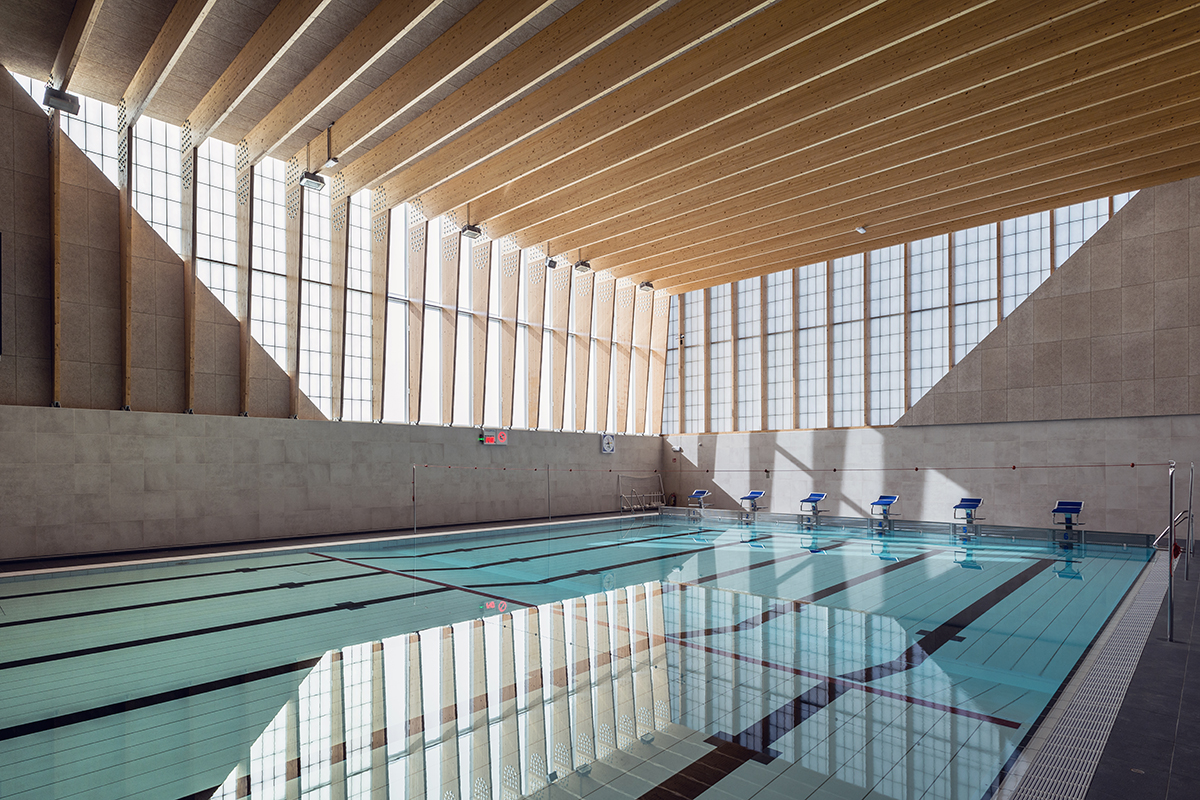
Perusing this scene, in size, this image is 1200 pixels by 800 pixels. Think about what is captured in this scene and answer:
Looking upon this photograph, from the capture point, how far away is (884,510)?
16.3m

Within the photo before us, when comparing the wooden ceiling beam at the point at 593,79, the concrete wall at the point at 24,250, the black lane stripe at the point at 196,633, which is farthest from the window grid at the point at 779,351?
the concrete wall at the point at 24,250

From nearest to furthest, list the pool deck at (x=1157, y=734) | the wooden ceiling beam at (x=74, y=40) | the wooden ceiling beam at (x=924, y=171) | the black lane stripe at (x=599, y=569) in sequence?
the pool deck at (x=1157, y=734)
the wooden ceiling beam at (x=74, y=40)
the black lane stripe at (x=599, y=569)
the wooden ceiling beam at (x=924, y=171)

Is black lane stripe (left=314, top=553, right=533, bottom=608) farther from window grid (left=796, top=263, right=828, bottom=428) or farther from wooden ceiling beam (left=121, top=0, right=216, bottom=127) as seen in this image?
window grid (left=796, top=263, right=828, bottom=428)

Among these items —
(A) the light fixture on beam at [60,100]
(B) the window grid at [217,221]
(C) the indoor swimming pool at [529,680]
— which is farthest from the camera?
(B) the window grid at [217,221]

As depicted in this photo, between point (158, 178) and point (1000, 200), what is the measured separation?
16298mm

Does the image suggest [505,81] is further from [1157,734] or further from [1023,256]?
[1023,256]

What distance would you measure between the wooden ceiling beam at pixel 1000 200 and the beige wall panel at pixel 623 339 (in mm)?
3574

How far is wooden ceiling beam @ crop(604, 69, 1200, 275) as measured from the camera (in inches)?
394

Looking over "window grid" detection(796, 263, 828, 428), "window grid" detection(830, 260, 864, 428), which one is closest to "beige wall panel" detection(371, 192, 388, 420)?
"window grid" detection(796, 263, 828, 428)

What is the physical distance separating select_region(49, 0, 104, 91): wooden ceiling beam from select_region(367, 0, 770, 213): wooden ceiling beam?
4.32m

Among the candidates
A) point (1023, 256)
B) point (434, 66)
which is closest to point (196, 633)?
point (434, 66)

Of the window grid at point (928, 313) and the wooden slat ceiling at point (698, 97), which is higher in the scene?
the wooden slat ceiling at point (698, 97)

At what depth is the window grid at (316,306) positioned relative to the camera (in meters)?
13.8

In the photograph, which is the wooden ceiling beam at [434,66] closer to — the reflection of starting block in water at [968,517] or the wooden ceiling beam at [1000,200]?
the wooden ceiling beam at [1000,200]
